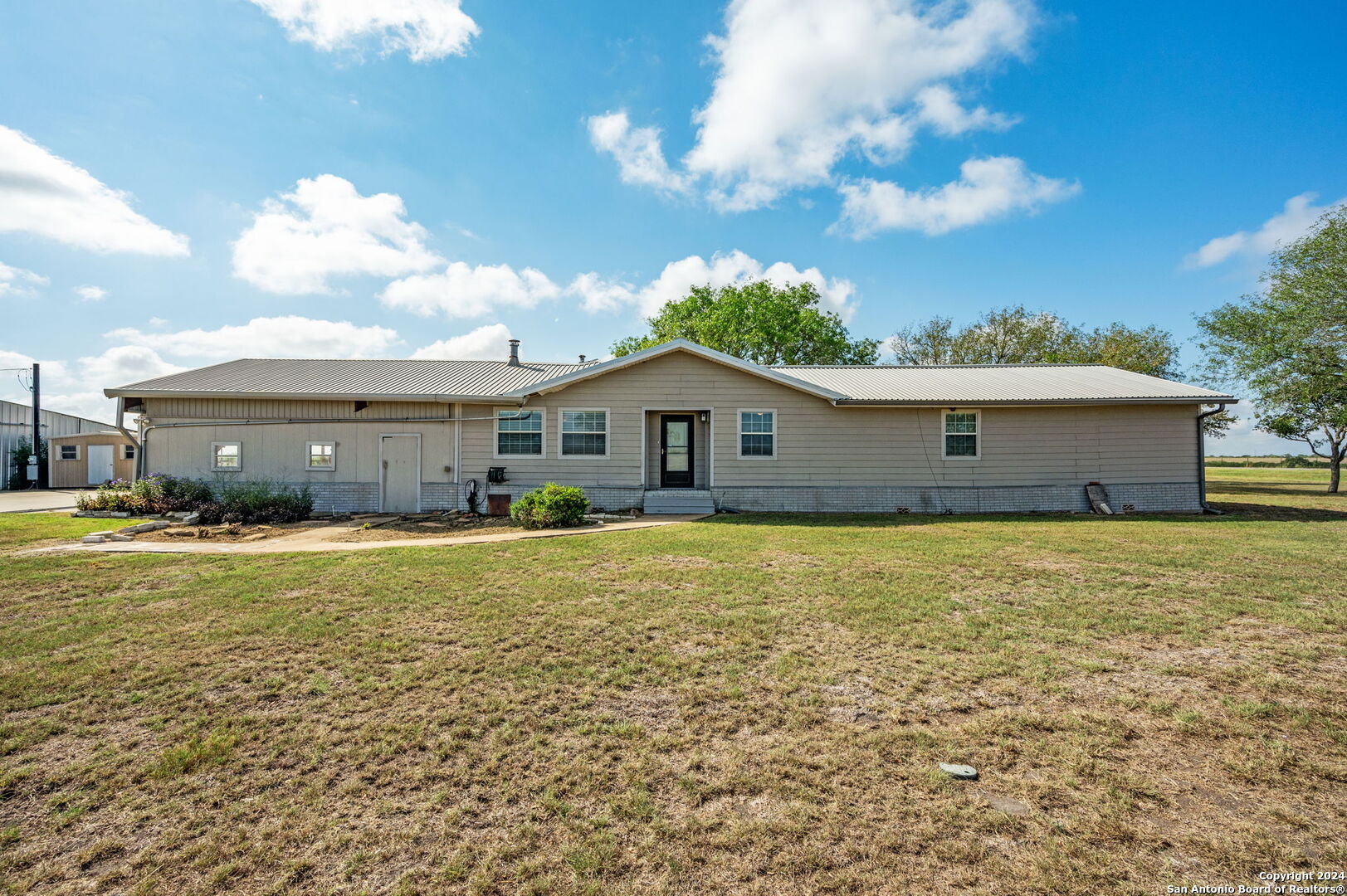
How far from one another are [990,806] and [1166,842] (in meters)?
0.67

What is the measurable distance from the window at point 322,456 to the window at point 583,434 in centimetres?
577

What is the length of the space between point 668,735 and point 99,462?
32076 mm

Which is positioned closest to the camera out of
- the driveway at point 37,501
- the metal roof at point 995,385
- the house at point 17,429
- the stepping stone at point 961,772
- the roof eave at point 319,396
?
the stepping stone at point 961,772

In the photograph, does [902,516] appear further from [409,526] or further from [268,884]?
[268,884]

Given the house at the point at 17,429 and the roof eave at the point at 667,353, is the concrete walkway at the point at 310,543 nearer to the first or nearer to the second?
the roof eave at the point at 667,353

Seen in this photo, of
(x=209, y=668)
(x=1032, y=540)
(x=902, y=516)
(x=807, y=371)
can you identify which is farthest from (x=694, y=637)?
(x=807, y=371)

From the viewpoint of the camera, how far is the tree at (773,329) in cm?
3350

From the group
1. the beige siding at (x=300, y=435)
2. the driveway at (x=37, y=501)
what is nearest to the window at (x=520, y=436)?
the beige siding at (x=300, y=435)

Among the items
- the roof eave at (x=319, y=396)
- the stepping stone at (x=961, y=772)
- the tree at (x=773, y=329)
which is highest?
the tree at (x=773, y=329)

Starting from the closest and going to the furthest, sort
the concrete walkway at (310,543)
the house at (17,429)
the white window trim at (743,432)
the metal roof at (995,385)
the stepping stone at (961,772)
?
1. the stepping stone at (961,772)
2. the concrete walkway at (310,543)
3. the metal roof at (995,385)
4. the white window trim at (743,432)
5. the house at (17,429)

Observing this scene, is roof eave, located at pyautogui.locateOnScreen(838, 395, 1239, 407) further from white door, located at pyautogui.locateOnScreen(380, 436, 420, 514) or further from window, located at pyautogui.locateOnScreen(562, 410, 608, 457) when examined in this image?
white door, located at pyautogui.locateOnScreen(380, 436, 420, 514)

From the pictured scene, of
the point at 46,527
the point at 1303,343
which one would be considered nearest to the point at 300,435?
the point at 46,527

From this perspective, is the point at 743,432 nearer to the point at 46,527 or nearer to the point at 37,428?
the point at 46,527

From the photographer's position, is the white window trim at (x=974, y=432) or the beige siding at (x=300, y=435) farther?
the white window trim at (x=974, y=432)
